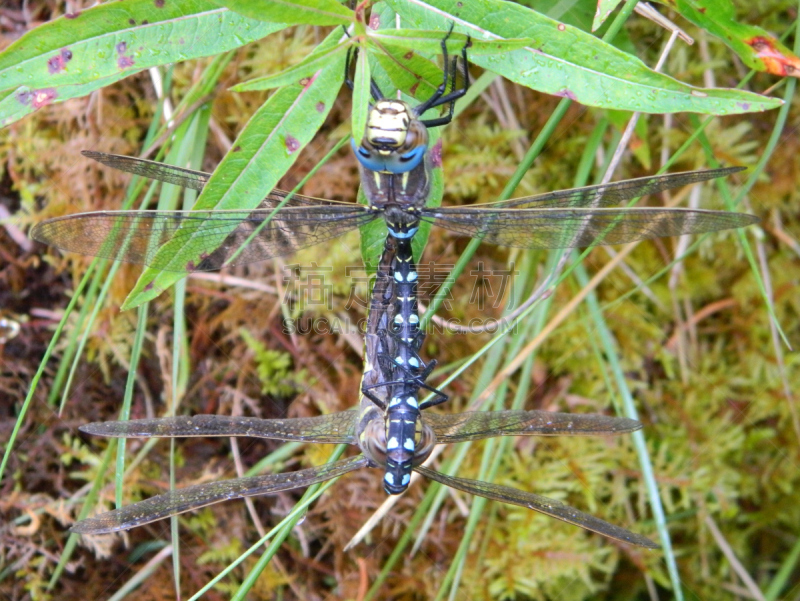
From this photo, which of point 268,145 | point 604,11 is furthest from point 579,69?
point 268,145

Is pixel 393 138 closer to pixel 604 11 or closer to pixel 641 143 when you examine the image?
pixel 604 11

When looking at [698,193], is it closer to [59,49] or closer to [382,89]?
[382,89]

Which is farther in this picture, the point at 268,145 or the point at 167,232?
the point at 167,232

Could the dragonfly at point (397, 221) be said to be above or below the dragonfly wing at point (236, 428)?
above

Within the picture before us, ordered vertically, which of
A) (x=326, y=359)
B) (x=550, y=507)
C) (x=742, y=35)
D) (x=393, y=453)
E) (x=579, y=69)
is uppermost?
(x=742, y=35)

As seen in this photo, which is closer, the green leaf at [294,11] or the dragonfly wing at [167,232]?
the green leaf at [294,11]

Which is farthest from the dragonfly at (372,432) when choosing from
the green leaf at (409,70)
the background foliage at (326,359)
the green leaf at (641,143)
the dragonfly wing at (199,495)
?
the green leaf at (641,143)

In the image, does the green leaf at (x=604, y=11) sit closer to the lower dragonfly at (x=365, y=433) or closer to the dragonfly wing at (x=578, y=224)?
the dragonfly wing at (x=578, y=224)
